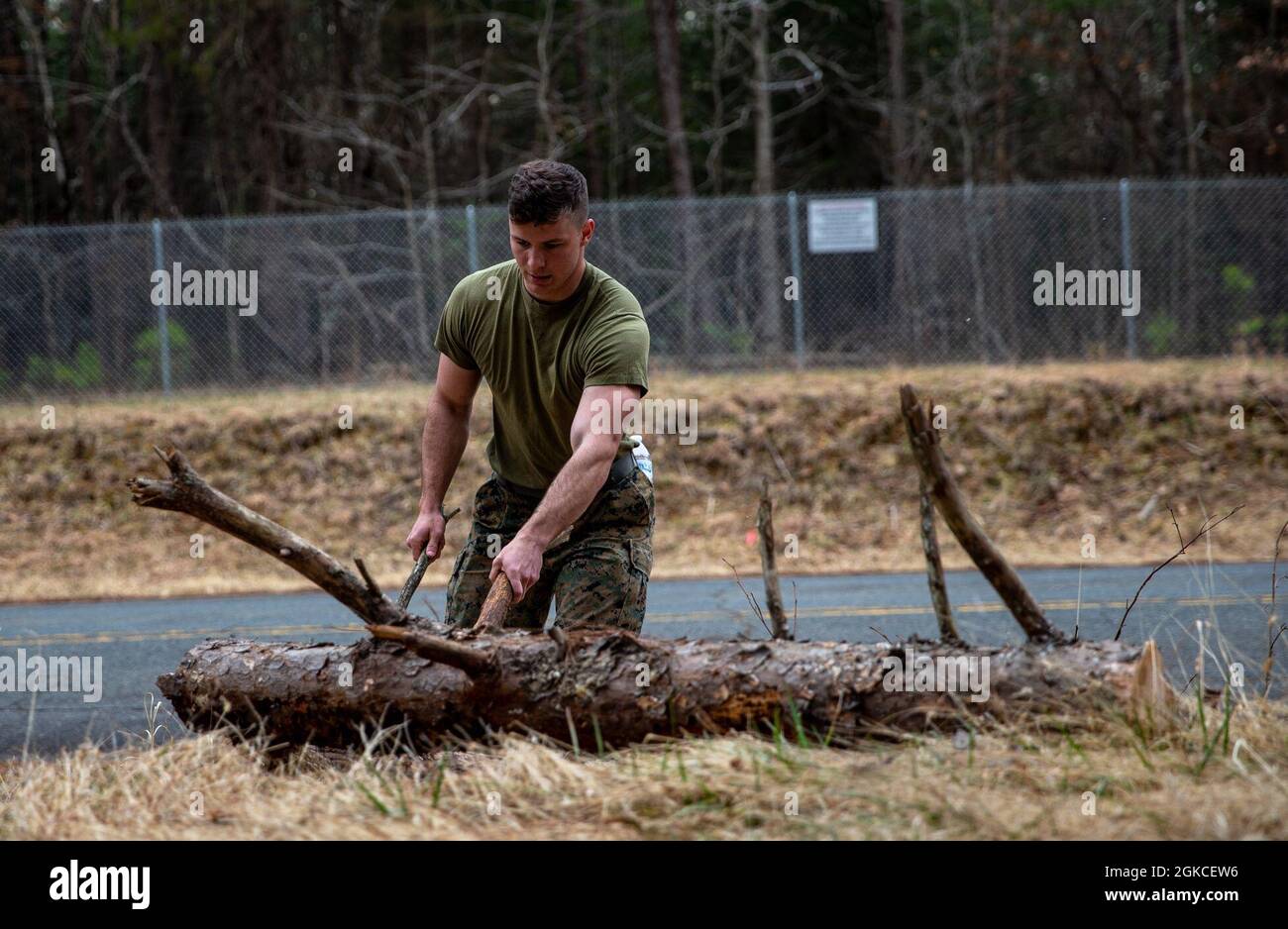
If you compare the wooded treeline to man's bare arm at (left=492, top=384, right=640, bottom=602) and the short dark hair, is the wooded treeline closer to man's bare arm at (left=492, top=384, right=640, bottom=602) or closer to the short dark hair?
the short dark hair

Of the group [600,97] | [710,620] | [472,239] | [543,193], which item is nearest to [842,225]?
[472,239]

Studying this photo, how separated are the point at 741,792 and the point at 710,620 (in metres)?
5.30

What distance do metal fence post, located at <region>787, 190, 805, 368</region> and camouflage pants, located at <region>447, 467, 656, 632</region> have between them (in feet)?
33.8

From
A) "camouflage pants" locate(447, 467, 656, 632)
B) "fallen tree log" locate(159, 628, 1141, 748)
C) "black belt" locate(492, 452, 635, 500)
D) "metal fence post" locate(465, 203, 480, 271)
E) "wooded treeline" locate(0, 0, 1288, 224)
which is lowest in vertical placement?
"fallen tree log" locate(159, 628, 1141, 748)

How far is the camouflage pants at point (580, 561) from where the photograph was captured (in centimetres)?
442

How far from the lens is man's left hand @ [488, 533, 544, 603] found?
3924mm

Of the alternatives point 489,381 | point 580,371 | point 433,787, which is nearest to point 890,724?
point 433,787

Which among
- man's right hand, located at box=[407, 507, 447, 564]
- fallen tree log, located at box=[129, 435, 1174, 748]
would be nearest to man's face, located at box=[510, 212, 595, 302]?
man's right hand, located at box=[407, 507, 447, 564]

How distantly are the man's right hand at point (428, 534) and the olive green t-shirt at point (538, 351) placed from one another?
0.32m

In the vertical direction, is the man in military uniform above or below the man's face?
below

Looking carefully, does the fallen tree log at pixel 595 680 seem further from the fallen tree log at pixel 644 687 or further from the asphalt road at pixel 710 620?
the asphalt road at pixel 710 620

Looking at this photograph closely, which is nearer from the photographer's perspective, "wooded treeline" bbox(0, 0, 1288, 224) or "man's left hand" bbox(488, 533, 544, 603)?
"man's left hand" bbox(488, 533, 544, 603)

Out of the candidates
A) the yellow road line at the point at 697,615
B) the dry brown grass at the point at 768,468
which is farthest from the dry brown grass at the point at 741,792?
the dry brown grass at the point at 768,468

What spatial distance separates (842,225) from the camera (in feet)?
48.4
